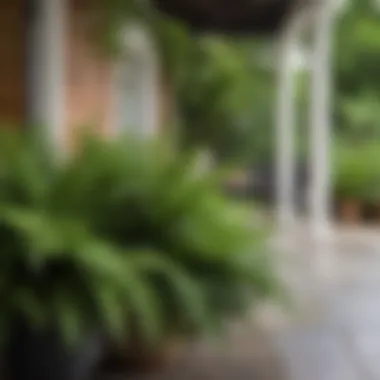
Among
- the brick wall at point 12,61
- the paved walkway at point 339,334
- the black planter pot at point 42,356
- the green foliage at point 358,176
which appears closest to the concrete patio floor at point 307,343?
the paved walkway at point 339,334

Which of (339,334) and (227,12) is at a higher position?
(227,12)

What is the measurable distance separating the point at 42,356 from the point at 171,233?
0.54 meters

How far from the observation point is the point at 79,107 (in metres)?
5.54

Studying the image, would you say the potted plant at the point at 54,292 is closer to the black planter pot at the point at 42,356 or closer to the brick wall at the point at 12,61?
the black planter pot at the point at 42,356

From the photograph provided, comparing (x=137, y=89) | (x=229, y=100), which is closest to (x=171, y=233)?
(x=137, y=89)

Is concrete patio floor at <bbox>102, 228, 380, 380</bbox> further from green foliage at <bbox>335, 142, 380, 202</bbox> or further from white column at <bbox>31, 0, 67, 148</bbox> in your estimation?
green foliage at <bbox>335, 142, 380, 202</bbox>

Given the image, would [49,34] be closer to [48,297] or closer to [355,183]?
[48,297]

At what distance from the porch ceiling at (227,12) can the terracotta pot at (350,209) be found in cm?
546

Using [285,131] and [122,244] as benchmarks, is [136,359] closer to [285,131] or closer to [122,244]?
[122,244]

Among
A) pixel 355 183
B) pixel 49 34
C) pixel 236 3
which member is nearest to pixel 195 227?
pixel 236 3

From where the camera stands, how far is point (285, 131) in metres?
8.82

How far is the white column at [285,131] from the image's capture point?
28.7 feet

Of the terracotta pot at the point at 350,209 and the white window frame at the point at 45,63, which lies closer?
the white window frame at the point at 45,63

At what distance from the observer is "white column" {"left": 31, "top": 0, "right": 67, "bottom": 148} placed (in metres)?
4.36
